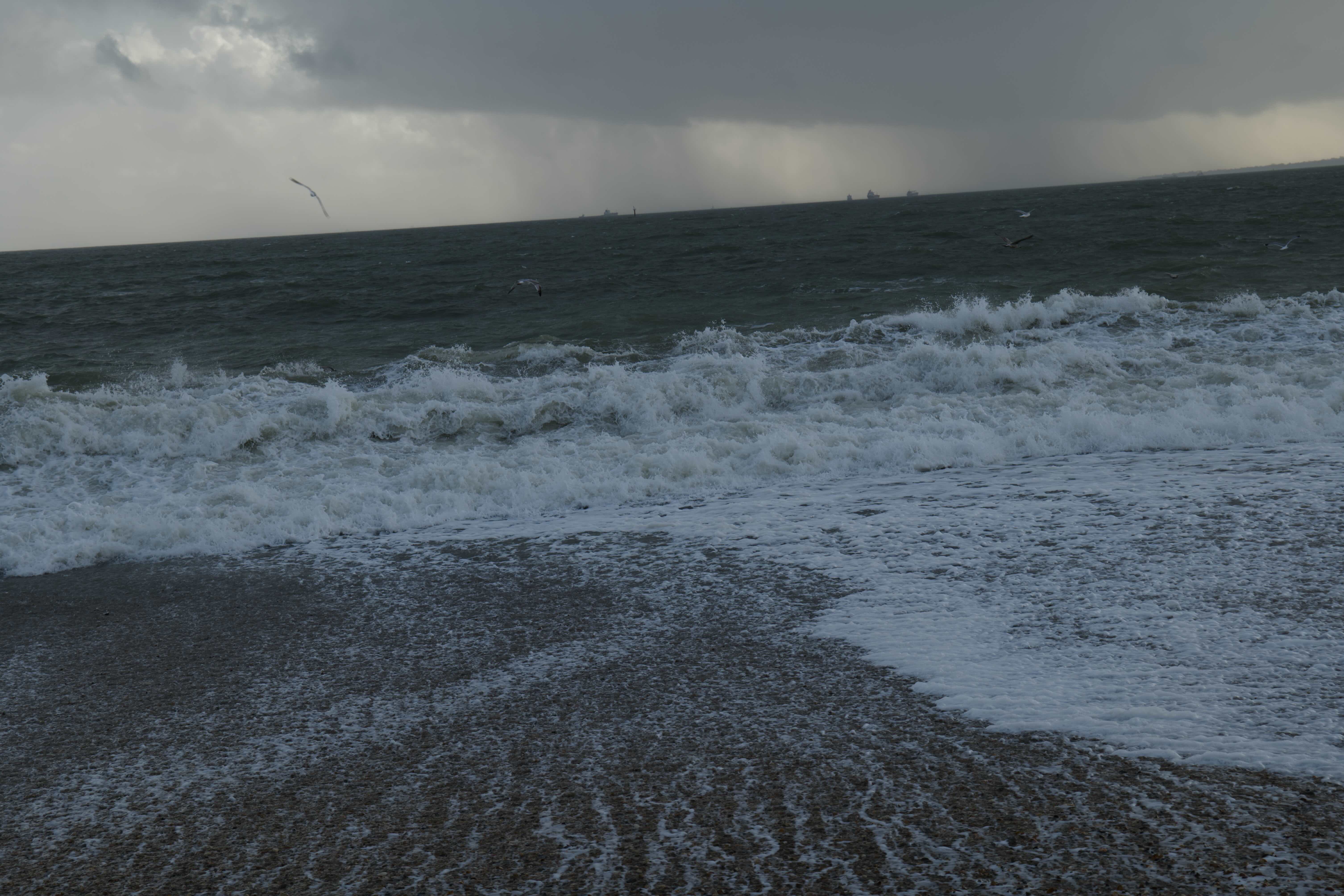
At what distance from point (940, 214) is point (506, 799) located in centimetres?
4509

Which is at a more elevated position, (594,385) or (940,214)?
(940,214)

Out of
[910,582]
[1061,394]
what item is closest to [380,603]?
[910,582]

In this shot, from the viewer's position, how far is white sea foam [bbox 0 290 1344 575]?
7156mm

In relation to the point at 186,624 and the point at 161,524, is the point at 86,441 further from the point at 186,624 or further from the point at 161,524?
A: the point at 186,624

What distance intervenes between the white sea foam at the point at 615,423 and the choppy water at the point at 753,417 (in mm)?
38

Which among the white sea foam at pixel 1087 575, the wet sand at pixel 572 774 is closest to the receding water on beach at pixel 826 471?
the white sea foam at pixel 1087 575

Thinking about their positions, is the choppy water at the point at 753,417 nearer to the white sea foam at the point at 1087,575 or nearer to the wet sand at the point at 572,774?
the white sea foam at the point at 1087,575

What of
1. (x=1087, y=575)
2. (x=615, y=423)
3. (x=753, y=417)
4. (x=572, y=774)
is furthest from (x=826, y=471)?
(x=572, y=774)

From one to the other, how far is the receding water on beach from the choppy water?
38mm

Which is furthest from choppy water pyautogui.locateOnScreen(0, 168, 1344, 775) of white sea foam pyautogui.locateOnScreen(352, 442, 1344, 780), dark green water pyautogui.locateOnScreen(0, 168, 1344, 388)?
dark green water pyautogui.locateOnScreen(0, 168, 1344, 388)

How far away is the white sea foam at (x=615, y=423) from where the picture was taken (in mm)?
7156

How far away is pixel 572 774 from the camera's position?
10.5 feet

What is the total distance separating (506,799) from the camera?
3.07 meters

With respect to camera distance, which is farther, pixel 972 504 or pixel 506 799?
pixel 972 504
